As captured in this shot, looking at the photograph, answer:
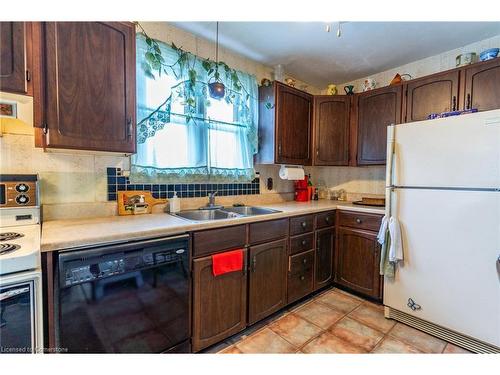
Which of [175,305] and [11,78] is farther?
[175,305]

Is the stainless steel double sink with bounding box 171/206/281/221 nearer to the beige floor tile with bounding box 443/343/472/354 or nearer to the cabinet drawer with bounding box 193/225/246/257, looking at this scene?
the cabinet drawer with bounding box 193/225/246/257

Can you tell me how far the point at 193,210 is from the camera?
6.51 feet

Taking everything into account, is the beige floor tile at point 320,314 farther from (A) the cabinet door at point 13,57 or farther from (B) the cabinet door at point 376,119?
(A) the cabinet door at point 13,57

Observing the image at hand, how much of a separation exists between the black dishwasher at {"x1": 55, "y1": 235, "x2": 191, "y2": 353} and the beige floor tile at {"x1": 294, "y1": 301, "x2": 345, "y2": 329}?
1.02 m

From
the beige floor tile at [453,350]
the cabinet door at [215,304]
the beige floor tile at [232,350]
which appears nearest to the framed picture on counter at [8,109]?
the cabinet door at [215,304]

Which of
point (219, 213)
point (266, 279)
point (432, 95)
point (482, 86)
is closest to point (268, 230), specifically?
point (266, 279)

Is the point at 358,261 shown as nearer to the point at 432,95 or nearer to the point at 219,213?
the point at 219,213

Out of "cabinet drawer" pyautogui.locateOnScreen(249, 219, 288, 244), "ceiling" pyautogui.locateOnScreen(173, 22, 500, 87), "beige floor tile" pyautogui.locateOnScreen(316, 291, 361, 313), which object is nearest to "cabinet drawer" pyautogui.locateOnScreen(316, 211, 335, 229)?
"cabinet drawer" pyautogui.locateOnScreen(249, 219, 288, 244)

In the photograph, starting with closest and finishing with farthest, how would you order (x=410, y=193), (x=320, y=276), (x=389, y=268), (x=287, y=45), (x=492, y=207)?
(x=492, y=207), (x=410, y=193), (x=389, y=268), (x=287, y=45), (x=320, y=276)

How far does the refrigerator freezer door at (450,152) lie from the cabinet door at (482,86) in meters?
0.57
